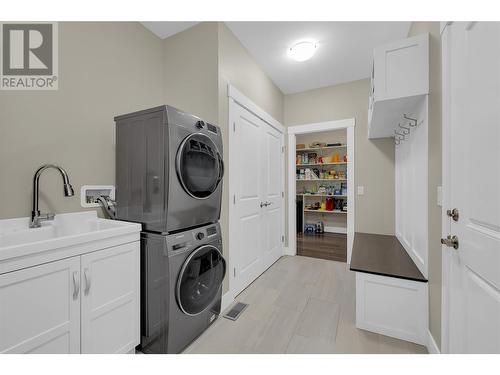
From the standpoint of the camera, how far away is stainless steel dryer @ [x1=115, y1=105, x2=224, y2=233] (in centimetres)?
131

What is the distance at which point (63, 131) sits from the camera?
1.50 m

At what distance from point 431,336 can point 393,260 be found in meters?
0.56

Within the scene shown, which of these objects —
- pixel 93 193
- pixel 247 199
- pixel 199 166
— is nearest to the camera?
pixel 199 166

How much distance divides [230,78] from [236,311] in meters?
2.17

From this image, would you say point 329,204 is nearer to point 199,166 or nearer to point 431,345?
point 431,345

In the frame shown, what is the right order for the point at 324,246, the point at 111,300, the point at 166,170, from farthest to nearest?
1. the point at 324,246
2. the point at 166,170
3. the point at 111,300

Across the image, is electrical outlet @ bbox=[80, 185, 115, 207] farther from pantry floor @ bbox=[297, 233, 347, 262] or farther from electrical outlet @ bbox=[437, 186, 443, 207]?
pantry floor @ bbox=[297, 233, 347, 262]

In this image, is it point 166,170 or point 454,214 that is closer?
point 454,214

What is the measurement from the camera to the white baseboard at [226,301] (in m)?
1.90

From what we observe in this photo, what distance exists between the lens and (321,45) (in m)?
2.30


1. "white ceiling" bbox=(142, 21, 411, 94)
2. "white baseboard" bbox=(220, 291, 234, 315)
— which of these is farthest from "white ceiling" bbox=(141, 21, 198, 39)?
"white baseboard" bbox=(220, 291, 234, 315)

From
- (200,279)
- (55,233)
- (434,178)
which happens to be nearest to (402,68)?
(434,178)
